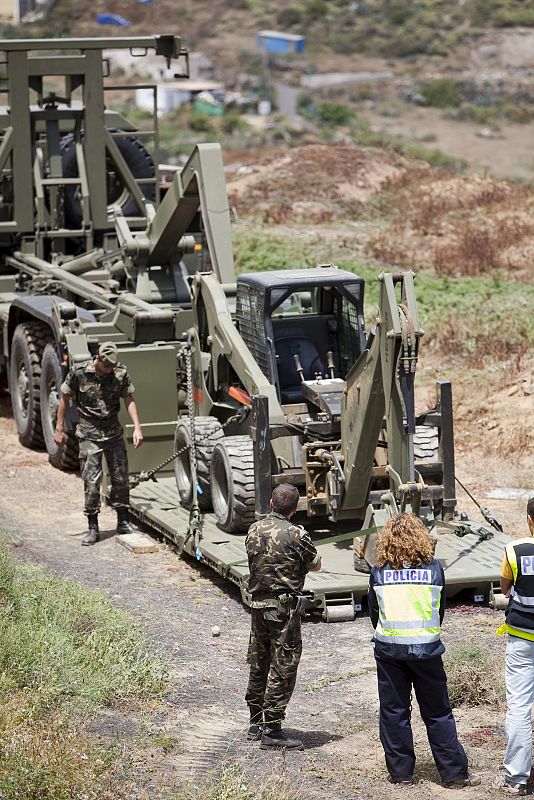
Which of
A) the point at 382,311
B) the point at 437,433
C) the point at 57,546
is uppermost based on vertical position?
the point at 382,311

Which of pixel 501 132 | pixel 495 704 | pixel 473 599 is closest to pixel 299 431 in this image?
pixel 473 599

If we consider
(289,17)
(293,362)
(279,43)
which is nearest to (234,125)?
(279,43)

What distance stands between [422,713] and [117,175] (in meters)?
11.4

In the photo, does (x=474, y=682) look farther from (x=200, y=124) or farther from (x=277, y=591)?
(x=200, y=124)

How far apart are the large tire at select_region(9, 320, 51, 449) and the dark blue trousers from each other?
28.1ft

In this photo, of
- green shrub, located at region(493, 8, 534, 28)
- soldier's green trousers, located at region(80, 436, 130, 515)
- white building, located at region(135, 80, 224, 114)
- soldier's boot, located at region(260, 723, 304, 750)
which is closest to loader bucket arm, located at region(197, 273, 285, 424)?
soldier's green trousers, located at region(80, 436, 130, 515)

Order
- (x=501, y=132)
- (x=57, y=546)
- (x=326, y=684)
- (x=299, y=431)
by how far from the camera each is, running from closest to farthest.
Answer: (x=326, y=684) < (x=299, y=431) < (x=57, y=546) < (x=501, y=132)

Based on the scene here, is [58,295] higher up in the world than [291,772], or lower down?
higher up

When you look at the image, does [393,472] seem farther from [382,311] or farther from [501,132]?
[501,132]

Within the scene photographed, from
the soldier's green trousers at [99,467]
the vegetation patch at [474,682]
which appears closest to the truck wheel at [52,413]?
the soldier's green trousers at [99,467]

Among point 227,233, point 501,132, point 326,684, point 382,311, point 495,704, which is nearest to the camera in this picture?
point 495,704

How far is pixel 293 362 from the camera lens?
37.4 ft

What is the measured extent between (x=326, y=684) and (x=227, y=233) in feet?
17.1

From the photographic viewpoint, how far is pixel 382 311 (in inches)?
370
